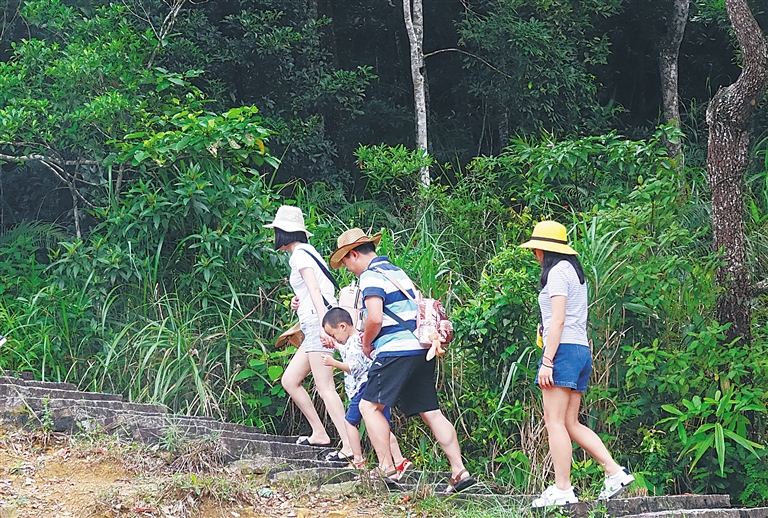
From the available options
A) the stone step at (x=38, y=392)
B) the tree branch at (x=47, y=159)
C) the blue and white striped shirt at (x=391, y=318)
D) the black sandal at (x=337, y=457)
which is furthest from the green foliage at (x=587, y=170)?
the stone step at (x=38, y=392)

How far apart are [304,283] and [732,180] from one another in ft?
10.4

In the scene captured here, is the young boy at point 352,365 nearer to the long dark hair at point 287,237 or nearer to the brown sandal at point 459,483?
the brown sandal at point 459,483

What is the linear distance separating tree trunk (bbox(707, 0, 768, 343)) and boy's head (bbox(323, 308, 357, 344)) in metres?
2.82

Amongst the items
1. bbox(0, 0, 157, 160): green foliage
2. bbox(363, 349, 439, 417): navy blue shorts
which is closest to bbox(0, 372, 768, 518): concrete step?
bbox(363, 349, 439, 417): navy blue shorts

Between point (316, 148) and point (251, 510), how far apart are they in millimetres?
6486

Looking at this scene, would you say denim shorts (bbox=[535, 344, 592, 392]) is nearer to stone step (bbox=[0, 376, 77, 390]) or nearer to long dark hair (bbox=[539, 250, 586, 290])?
long dark hair (bbox=[539, 250, 586, 290])

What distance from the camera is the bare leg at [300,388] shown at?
20.5 ft

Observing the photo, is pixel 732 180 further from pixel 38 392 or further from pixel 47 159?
pixel 47 159

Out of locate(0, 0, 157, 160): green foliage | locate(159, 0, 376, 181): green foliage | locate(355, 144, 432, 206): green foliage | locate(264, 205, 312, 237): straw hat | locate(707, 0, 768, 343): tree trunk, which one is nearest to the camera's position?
locate(264, 205, 312, 237): straw hat

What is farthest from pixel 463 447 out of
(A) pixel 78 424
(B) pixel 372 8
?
(B) pixel 372 8

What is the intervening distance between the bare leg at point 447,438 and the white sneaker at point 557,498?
49 cm

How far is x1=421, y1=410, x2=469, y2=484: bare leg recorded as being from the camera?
17.7ft

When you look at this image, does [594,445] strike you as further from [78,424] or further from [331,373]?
[78,424]

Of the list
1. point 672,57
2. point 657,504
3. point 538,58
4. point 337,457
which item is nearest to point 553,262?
point 657,504
